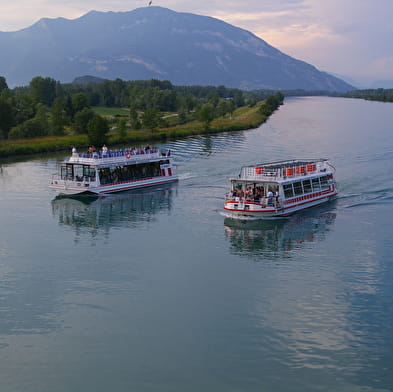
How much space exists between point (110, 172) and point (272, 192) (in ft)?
67.5

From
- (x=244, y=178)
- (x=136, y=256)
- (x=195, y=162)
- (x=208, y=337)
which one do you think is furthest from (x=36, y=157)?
(x=208, y=337)

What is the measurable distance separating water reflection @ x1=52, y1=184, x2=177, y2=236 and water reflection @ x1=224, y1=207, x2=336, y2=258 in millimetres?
8967

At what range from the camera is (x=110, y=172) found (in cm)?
5922

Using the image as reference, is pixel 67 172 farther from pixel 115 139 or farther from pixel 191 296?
pixel 115 139

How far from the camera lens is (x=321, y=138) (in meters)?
105

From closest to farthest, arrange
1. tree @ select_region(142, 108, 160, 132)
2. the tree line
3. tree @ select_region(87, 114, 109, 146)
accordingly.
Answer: tree @ select_region(87, 114, 109, 146), the tree line, tree @ select_region(142, 108, 160, 132)

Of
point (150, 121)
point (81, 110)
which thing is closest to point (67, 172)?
point (150, 121)

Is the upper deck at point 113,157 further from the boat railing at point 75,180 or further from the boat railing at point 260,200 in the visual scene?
the boat railing at point 260,200

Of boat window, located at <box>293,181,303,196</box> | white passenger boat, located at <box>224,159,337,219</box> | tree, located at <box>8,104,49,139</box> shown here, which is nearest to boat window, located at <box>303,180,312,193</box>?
white passenger boat, located at <box>224,159,337,219</box>

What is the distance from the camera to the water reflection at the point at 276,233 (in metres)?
39.1

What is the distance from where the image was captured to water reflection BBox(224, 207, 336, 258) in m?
39.1

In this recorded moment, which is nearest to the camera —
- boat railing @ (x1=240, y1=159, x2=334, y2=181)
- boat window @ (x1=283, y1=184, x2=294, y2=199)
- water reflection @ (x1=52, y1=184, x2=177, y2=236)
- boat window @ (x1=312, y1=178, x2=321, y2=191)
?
water reflection @ (x1=52, y1=184, x2=177, y2=236)

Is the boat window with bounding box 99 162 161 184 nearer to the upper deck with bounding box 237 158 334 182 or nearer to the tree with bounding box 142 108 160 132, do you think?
the upper deck with bounding box 237 158 334 182

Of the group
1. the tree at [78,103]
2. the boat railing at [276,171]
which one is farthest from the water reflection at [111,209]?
the tree at [78,103]
